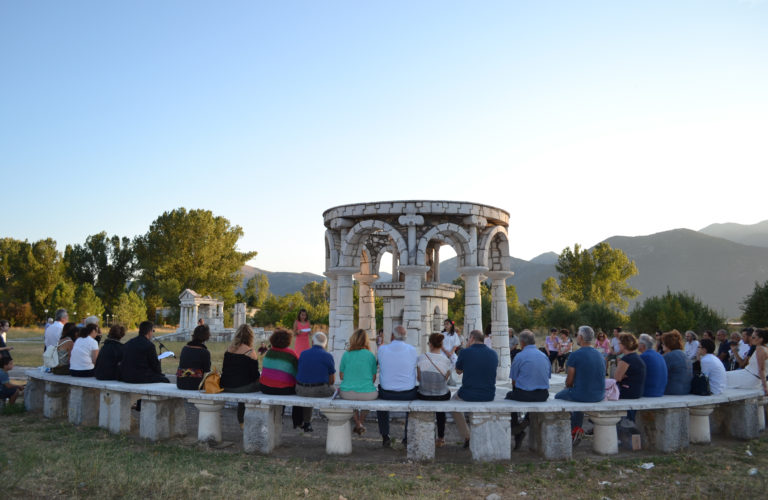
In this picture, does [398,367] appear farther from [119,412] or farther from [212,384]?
[119,412]

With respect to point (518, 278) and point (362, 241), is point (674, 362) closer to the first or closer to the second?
point (362, 241)

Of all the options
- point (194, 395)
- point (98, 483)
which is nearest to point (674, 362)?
point (194, 395)

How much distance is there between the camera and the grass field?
5730 mm

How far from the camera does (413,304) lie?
14.9 m

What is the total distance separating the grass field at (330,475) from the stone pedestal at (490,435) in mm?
213

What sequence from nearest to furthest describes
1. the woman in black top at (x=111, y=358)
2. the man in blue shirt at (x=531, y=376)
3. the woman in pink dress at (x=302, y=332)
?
the man in blue shirt at (x=531, y=376), the woman in black top at (x=111, y=358), the woman in pink dress at (x=302, y=332)

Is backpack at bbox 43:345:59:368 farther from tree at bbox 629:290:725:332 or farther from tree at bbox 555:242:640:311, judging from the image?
tree at bbox 555:242:640:311

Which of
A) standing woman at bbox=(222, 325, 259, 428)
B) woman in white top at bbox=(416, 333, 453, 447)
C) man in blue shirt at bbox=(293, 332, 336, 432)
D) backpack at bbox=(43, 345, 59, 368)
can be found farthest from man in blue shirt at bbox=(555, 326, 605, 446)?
backpack at bbox=(43, 345, 59, 368)

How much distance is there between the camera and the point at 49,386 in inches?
397

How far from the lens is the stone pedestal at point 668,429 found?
25.8 ft

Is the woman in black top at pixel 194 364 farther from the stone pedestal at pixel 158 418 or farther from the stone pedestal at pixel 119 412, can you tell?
the stone pedestal at pixel 119 412

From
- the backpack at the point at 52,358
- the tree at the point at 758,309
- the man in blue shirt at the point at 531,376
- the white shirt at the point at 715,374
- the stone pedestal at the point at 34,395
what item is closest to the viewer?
the man in blue shirt at the point at 531,376

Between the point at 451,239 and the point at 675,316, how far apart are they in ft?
82.6

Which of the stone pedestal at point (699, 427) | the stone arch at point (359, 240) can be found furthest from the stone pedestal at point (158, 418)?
the stone pedestal at point (699, 427)
